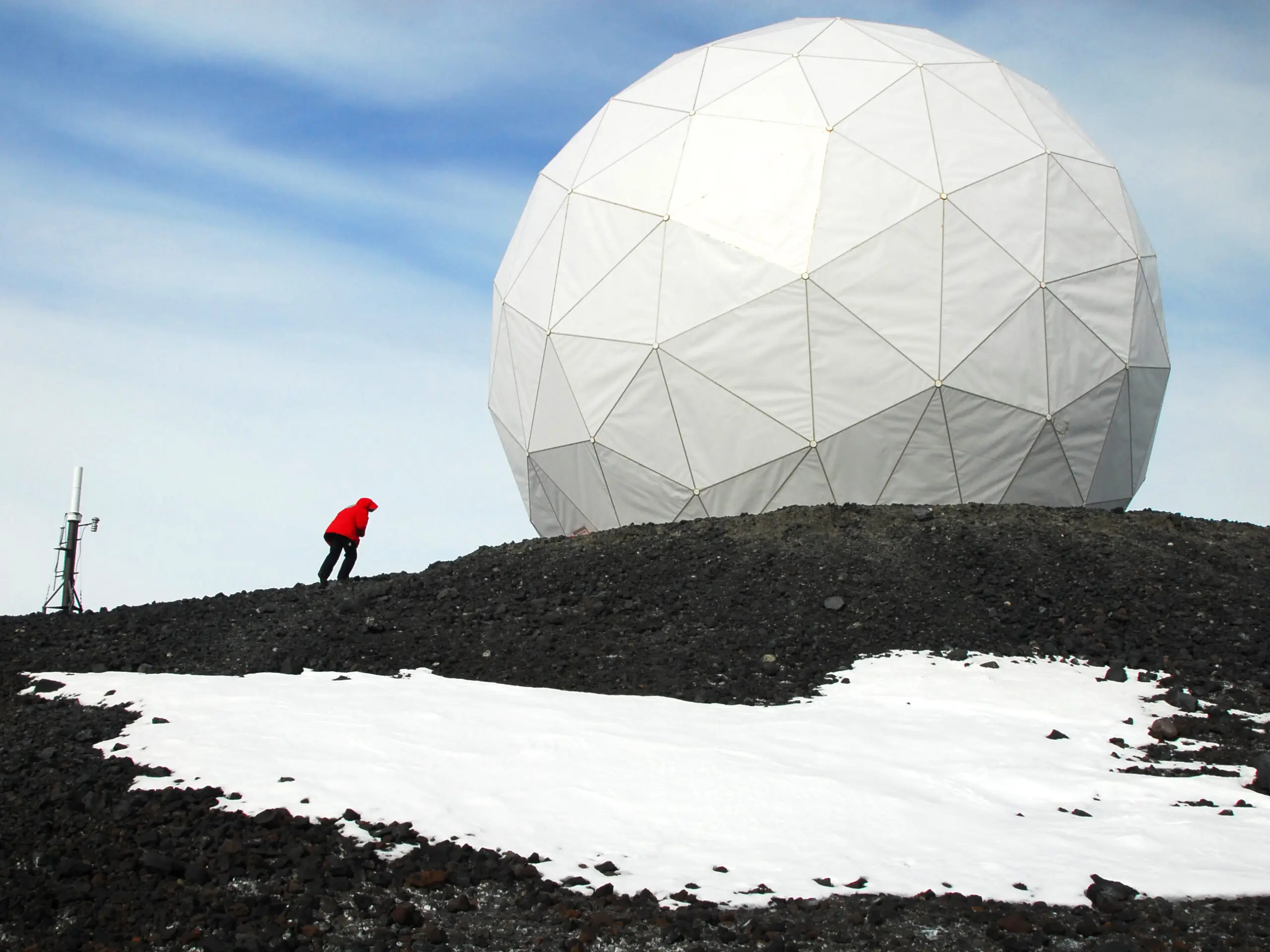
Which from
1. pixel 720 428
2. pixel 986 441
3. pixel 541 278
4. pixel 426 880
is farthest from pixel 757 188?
pixel 426 880

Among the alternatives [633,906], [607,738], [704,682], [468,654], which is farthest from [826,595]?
[633,906]

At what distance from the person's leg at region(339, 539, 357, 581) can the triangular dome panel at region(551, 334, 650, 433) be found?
3566 millimetres

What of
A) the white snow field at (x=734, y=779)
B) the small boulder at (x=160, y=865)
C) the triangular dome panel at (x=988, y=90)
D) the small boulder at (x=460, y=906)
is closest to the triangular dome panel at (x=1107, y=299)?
the triangular dome panel at (x=988, y=90)

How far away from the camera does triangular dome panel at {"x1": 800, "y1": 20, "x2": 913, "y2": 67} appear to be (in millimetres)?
17422

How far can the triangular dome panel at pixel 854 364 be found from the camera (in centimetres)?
1541

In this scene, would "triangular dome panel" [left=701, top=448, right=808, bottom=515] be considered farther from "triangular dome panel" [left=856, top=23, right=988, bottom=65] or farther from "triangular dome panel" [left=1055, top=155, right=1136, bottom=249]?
"triangular dome panel" [left=856, top=23, right=988, bottom=65]

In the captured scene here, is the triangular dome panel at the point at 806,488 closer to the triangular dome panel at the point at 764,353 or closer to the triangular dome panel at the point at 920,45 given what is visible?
the triangular dome panel at the point at 764,353

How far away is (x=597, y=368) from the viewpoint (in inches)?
648

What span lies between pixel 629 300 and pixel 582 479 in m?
2.79

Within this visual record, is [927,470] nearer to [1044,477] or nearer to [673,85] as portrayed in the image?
[1044,477]

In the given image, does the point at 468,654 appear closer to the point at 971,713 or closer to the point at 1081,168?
the point at 971,713

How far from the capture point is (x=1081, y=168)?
57.5ft

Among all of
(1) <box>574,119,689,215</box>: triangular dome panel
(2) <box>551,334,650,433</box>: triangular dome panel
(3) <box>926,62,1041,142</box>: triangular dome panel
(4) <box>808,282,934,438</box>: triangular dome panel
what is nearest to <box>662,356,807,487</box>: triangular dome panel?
(2) <box>551,334,650,433</box>: triangular dome panel

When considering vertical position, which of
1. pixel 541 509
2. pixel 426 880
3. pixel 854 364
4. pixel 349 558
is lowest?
pixel 426 880
